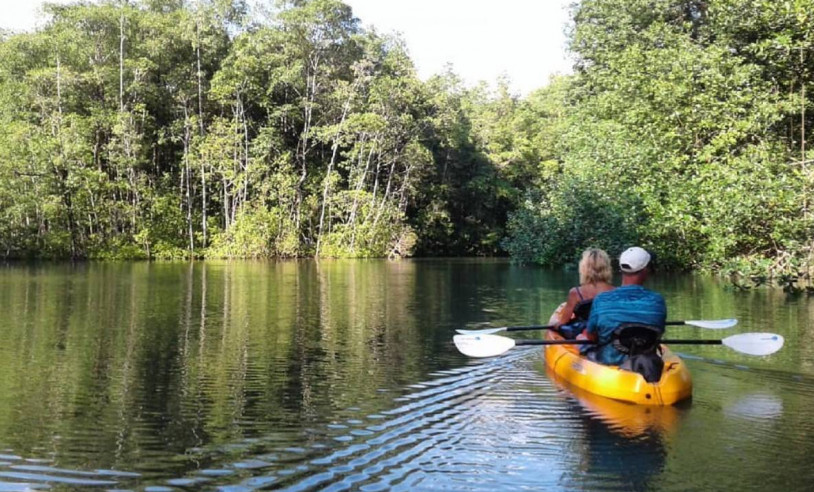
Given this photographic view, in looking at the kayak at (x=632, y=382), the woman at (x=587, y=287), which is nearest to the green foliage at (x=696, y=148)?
the woman at (x=587, y=287)

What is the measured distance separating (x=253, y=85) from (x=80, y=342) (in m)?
31.2

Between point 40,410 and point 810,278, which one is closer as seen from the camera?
point 40,410

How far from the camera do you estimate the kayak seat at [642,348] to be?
620cm

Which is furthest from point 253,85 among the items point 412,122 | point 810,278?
point 810,278

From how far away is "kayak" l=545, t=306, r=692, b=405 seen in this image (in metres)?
6.12

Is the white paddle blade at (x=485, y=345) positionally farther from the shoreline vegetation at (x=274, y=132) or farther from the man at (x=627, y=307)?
the shoreline vegetation at (x=274, y=132)

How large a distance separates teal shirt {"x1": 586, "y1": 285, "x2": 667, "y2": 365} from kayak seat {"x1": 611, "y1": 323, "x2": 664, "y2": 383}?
5cm

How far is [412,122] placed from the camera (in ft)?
133

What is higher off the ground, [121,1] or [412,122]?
[121,1]

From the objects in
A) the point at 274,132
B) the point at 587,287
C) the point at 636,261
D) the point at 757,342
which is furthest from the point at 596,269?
the point at 274,132

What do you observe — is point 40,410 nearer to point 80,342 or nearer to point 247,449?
point 247,449

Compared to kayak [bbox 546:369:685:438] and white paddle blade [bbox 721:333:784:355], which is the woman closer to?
kayak [bbox 546:369:685:438]

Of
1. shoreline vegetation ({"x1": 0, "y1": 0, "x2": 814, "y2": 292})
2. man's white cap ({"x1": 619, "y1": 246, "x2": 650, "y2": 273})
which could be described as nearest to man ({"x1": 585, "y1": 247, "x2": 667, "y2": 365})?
man's white cap ({"x1": 619, "y1": 246, "x2": 650, "y2": 273})

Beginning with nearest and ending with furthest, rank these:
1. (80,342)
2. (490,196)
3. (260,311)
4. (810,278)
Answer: (80,342), (260,311), (810,278), (490,196)
